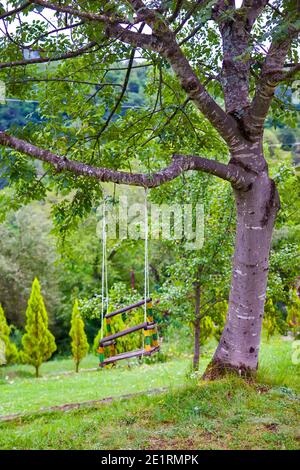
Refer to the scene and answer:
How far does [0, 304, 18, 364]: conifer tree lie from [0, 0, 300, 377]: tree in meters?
7.97

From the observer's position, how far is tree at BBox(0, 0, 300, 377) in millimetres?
3424

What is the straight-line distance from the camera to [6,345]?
12859mm

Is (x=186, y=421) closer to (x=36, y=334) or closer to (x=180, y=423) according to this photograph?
(x=180, y=423)

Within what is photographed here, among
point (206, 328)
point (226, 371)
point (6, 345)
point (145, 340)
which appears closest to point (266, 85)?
point (145, 340)

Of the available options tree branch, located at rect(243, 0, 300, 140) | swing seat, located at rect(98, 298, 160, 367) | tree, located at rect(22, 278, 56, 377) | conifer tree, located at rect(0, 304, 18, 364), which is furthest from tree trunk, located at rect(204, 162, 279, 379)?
tree, located at rect(22, 278, 56, 377)

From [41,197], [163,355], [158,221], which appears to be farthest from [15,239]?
[41,197]

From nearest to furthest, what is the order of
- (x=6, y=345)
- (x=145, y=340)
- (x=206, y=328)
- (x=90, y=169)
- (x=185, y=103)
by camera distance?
(x=90, y=169), (x=145, y=340), (x=185, y=103), (x=206, y=328), (x=6, y=345)

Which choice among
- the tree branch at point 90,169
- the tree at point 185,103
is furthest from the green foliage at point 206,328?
the tree branch at point 90,169

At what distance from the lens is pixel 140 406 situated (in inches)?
152

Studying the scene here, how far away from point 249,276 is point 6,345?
10170 mm

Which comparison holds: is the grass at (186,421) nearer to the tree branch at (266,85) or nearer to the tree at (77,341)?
the tree branch at (266,85)

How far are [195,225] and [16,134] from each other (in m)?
3.05

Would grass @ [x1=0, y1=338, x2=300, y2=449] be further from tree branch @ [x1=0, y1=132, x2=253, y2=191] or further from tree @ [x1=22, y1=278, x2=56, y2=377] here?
tree @ [x1=22, y1=278, x2=56, y2=377]

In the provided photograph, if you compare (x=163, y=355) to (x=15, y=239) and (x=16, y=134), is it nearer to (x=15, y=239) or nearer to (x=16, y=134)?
(x=15, y=239)
